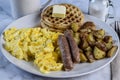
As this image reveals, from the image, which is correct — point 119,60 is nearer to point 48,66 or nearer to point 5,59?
point 48,66

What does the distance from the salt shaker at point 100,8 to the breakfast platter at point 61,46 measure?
9 cm

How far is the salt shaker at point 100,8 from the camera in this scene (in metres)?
1.15

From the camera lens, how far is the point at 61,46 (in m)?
0.88

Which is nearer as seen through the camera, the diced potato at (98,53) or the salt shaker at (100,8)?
the diced potato at (98,53)

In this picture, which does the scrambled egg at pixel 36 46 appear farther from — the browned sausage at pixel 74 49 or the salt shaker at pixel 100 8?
the salt shaker at pixel 100 8

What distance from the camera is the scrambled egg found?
0.87 meters

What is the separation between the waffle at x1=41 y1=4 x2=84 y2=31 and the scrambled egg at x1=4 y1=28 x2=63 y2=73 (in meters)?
0.05

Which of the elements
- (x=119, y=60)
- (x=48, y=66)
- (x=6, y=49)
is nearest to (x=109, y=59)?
(x=119, y=60)

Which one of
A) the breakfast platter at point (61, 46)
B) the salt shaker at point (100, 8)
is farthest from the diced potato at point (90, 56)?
the salt shaker at point (100, 8)

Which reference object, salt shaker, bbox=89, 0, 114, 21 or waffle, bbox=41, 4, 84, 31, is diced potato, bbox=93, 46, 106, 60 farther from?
salt shaker, bbox=89, 0, 114, 21

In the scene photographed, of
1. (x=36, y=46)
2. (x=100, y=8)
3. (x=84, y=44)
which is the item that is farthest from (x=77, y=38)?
(x=100, y=8)

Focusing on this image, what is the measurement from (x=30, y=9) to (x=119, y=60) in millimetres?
435

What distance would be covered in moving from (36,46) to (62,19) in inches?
7.8

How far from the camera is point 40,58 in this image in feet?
2.88
